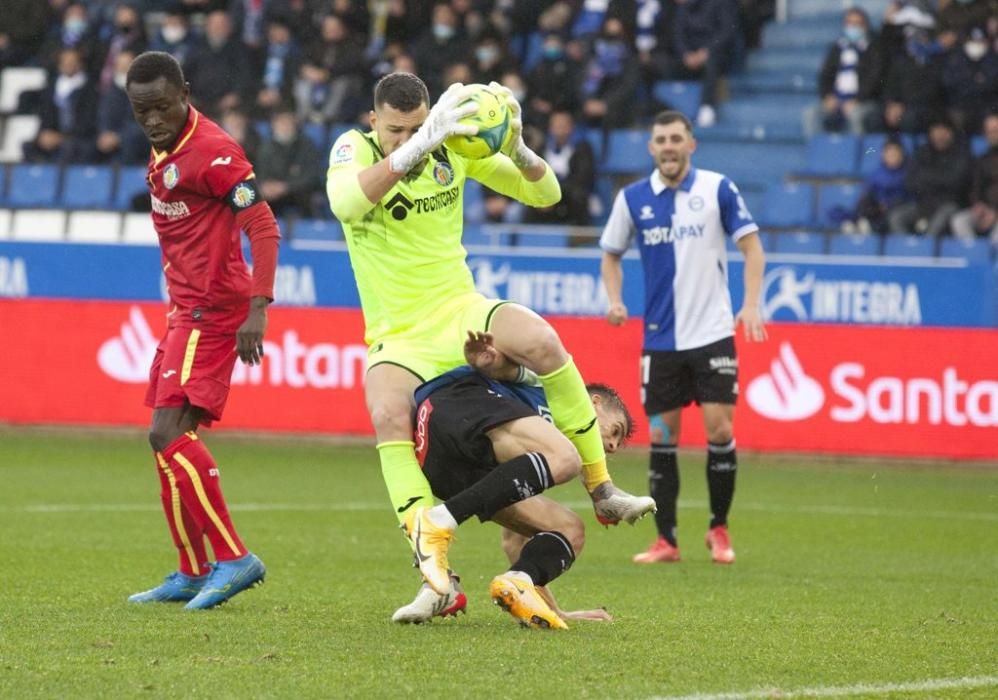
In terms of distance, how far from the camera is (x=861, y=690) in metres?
5.56

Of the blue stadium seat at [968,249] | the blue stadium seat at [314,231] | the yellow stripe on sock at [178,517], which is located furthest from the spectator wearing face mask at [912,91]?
the yellow stripe on sock at [178,517]

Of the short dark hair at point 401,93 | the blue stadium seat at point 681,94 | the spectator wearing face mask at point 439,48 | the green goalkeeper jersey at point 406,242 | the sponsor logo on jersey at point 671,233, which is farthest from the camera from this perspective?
the spectator wearing face mask at point 439,48

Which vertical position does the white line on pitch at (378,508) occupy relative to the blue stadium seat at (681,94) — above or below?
below

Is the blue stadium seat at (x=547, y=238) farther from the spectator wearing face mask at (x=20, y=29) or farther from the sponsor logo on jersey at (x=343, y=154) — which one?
Answer: the sponsor logo on jersey at (x=343, y=154)

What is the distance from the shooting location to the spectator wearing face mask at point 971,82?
795 inches

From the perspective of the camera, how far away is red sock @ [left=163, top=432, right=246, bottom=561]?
24.4 ft

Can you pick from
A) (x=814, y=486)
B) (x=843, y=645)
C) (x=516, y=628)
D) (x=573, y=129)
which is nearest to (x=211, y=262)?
(x=516, y=628)

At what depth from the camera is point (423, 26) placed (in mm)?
24000

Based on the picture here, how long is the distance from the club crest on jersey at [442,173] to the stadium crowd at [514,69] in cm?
1243

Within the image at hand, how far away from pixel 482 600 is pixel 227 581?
124 cm

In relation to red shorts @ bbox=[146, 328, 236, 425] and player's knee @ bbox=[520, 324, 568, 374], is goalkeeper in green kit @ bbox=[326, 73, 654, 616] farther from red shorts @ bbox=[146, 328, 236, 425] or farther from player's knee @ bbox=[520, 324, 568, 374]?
red shorts @ bbox=[146, 328, 236, 425]

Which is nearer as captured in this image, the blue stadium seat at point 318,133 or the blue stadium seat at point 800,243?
the blue stadium seat at point 800,243

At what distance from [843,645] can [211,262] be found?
295cm

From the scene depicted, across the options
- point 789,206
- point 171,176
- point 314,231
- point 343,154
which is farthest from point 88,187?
point 343,154
